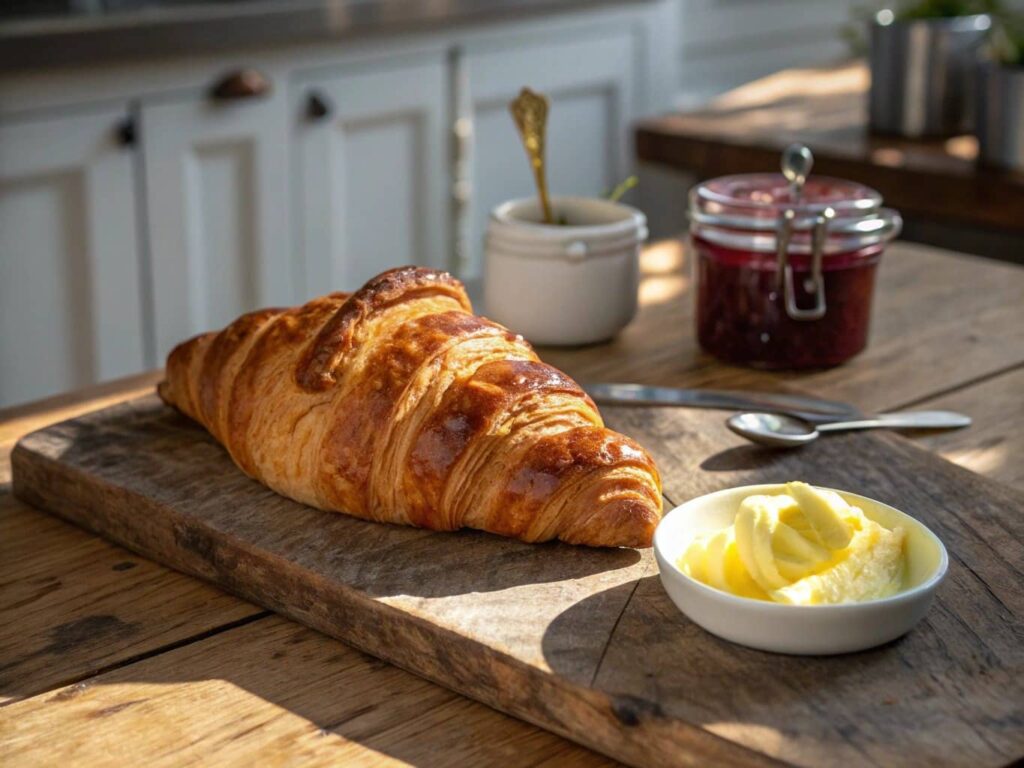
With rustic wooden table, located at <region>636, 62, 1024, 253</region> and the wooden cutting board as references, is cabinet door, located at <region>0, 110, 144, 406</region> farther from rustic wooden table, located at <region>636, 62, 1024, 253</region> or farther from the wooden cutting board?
the wooden cutting board

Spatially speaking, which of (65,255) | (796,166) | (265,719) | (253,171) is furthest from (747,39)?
(265,719)

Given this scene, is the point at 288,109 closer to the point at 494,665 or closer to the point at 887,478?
the point at 887,478

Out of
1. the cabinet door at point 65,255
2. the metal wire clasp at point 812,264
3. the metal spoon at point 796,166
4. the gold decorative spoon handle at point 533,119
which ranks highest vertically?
the gold decorative spoon handle at point 533,119

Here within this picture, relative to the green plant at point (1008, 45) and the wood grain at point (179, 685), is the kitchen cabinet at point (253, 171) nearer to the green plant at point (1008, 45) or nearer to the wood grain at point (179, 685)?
the green plant at point (1008, 45)

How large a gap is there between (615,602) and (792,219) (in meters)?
0.59

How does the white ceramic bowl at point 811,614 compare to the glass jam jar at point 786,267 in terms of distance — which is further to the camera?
the glass jam jar at point 786,267

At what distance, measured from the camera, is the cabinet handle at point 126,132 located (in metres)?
2.37

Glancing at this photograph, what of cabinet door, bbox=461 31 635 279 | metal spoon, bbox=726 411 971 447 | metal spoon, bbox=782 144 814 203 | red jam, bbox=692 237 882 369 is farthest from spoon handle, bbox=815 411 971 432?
cabinet door, bbox=461 31 635 279

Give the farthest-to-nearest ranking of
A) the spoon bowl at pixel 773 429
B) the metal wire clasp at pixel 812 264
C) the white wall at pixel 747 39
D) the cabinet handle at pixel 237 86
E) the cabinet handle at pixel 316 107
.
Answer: the white wall at pixel 747 39 → the cabinet handle at pixel 316 107 → the cabinet handle at pixel 237 86 → the metal wire clasp at pixel 812 264 → the spoon bowl at pixel 773 429

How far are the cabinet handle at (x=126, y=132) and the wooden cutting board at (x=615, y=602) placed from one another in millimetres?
1223

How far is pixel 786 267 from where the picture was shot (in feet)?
4.61

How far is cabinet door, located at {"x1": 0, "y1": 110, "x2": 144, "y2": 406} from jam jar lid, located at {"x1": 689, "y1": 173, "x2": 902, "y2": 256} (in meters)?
1.26

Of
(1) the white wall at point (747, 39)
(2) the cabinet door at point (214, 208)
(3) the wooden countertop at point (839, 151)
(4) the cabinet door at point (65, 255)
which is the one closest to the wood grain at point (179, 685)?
(4) the cabinet door at point (65, 255)

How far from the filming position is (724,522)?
38.7 inches
